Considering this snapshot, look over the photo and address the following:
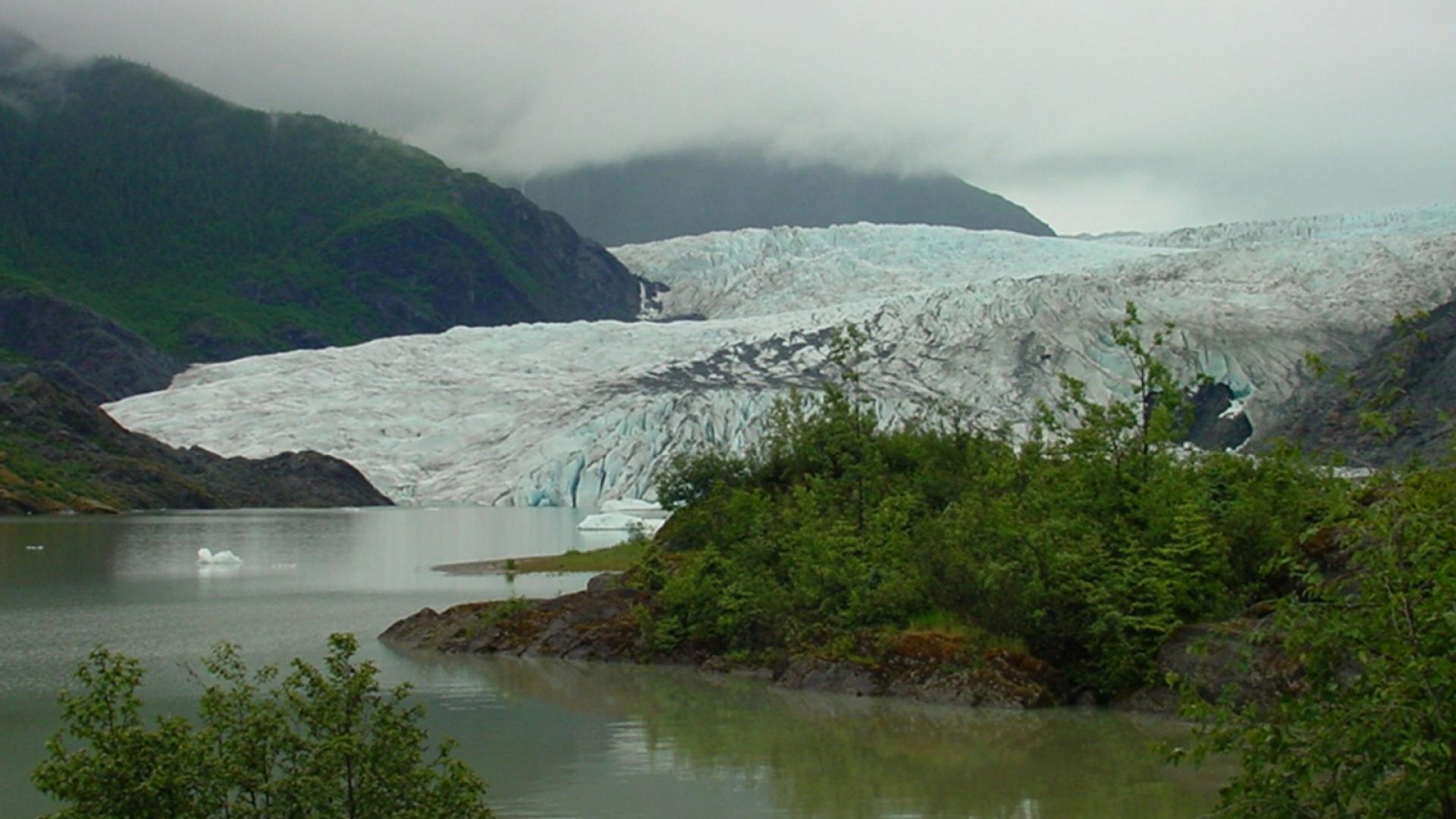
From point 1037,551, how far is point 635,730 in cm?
460

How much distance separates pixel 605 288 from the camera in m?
136

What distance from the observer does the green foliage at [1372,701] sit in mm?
5523

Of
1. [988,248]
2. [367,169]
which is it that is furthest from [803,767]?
[367,169]

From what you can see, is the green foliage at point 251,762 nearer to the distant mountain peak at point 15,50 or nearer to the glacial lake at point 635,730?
the glacial lake at point 635,730

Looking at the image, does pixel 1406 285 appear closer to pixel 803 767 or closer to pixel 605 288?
pixel 803 767

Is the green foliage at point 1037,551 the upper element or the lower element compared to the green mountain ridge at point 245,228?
lower

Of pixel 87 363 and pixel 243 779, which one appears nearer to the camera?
pixel 243 779

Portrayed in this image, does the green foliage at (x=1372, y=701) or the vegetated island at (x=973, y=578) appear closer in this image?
the green foliage at (x=1372, y=701)

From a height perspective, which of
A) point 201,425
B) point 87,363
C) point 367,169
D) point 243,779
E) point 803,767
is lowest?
point 803,767

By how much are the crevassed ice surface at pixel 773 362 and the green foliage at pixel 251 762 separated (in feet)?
148

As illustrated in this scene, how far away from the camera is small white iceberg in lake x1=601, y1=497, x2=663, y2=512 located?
57594 mm

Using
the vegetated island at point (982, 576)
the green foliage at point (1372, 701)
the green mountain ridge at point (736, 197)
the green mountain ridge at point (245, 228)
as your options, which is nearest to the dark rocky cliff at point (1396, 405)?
the vegetated island at point (982, 576)

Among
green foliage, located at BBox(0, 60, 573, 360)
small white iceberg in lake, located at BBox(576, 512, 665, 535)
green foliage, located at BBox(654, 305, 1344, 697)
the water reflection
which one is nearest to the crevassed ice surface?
small white iceberg in lake, located at BBox(576, 512, 665, 535)

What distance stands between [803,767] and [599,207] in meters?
179
